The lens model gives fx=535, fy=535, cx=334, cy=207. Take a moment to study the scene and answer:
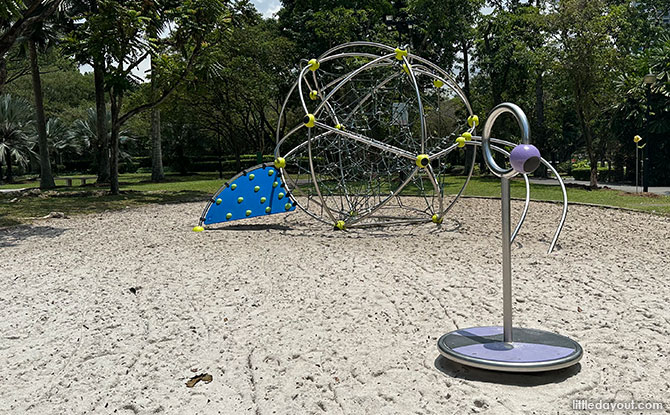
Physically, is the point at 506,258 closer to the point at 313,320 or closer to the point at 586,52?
the point at 313,320

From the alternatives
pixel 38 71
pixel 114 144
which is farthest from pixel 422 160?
pixel 38 71

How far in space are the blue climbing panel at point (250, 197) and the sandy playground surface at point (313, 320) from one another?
4.54 ft

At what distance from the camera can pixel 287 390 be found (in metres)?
3.38

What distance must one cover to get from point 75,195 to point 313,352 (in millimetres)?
15695

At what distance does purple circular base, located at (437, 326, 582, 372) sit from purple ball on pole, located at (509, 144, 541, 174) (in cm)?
121

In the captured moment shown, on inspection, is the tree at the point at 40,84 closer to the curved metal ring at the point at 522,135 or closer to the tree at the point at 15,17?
the tree at the point at 15,17

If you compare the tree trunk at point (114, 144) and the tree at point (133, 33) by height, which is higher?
the tree at point (133, 33)

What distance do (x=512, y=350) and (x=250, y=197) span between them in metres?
7.28

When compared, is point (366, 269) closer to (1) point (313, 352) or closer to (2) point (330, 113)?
(1) point (313, 352)

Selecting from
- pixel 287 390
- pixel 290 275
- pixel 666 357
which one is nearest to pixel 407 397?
pixel 287 390

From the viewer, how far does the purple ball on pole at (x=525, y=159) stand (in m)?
3.14

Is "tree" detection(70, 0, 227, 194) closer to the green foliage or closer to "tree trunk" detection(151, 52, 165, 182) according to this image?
"tree trunk" detection(151, 52, 165, 182)

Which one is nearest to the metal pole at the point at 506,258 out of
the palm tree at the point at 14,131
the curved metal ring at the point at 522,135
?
the curved metal ring at the point at 522,135

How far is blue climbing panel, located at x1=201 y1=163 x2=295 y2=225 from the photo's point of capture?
9938mm
